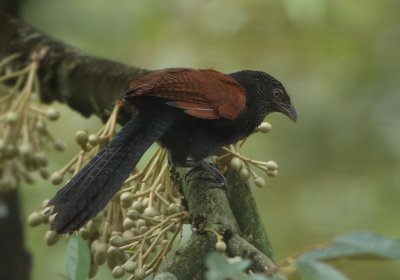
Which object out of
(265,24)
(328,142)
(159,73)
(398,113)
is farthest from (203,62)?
(159,73)

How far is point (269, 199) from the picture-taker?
222 inches

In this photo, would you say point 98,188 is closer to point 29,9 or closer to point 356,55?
point 29,9

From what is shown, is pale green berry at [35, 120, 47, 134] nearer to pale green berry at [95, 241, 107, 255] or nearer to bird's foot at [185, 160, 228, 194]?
bird's foot at [185, 160, 228, 194]

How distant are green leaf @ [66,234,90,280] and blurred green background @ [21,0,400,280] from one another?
3.72 meters

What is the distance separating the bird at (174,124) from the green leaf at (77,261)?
0.49m

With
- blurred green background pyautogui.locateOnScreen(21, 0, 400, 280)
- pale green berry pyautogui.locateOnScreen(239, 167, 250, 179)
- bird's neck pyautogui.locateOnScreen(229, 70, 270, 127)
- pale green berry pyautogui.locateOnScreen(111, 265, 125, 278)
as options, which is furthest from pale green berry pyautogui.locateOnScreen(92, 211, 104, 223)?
blurred green background pyautogui.locateOnScreen(21, 0, 400, 280)

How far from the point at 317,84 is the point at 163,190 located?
13.3ft

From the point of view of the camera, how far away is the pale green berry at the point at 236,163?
2324 mm

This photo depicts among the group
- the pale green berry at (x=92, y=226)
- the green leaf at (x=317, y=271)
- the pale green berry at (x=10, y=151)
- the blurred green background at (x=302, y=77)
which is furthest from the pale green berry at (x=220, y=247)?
the blurred green background at (x=302, y=77)

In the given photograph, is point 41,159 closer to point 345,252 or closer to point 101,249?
point 101,249

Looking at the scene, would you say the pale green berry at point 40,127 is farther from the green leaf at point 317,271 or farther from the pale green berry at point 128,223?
the green leaf at point 317,271

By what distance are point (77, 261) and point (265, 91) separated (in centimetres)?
205

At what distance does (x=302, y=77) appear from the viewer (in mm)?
6078

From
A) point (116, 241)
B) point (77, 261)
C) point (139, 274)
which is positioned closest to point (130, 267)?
point (139, 274)
